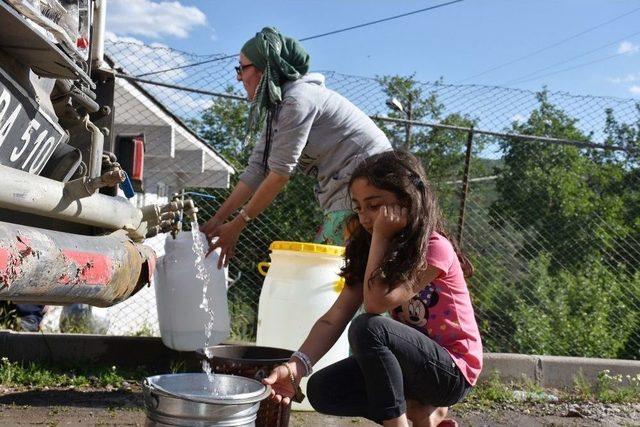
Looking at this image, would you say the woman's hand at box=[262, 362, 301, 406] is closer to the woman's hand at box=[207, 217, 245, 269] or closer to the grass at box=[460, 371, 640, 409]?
the woman's hand at box=[207, 217, 245, 269]

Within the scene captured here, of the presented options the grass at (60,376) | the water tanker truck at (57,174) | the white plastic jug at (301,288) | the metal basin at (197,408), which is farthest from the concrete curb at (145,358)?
the metal basin at (197,408)

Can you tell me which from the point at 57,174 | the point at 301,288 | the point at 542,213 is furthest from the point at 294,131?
the point at 542,213

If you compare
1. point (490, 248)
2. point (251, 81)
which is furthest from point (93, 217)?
point (490, 248)

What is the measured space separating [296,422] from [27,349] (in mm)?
1826

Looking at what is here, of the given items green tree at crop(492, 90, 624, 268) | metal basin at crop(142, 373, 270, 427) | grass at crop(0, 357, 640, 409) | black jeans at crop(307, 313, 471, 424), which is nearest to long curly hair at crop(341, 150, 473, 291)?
black jeans at crop(307, 313, 471, 424)

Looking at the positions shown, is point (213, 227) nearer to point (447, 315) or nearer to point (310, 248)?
point (310, 248)

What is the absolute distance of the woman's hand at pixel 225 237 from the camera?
3.49m

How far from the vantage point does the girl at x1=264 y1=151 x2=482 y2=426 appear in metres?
2.34

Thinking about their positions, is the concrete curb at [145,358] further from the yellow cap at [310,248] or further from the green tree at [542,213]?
the green tree at [542,213]

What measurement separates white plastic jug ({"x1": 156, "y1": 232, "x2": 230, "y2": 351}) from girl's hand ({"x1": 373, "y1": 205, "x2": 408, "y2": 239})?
1.42 metres

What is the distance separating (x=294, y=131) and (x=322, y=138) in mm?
203

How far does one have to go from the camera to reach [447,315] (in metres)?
2.52

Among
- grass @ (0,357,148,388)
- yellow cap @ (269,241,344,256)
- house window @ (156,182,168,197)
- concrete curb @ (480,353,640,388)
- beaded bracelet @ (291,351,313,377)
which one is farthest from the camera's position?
house window @ (156,182,168,197)

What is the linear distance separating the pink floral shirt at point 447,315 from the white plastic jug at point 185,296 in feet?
4.58
